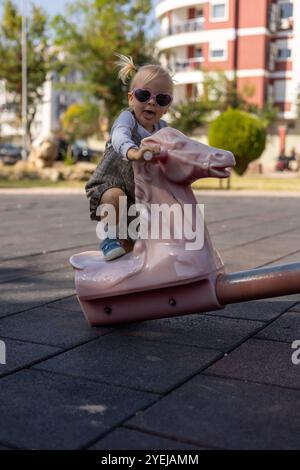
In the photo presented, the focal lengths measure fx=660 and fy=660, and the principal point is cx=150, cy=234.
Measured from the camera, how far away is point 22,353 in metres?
2.89

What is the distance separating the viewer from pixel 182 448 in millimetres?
1961

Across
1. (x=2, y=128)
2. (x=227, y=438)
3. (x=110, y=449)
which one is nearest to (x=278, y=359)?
(x=227, y=438)

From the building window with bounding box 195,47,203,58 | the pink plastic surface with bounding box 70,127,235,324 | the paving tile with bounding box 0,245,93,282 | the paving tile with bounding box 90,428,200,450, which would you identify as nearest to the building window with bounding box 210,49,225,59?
the building window with bounding box 195,47,203,58

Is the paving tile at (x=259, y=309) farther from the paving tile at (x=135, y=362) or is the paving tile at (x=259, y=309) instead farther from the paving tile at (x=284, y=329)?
the paving tile at (x=135, y=362)

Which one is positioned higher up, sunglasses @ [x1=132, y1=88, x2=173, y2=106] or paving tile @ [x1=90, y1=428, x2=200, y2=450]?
sunglasses @ [x1=132, y1=88, x2=173, y2=106]

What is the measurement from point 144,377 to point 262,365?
521mm

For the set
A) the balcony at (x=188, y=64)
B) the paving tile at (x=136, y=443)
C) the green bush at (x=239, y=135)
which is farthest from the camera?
the balcony at (x=188, y=64)

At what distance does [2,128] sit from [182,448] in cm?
7980

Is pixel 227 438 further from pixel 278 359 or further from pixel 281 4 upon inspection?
pixel 281 4

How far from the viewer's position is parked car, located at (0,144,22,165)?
→ 35281 millimetres

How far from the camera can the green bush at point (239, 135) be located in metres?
19.3

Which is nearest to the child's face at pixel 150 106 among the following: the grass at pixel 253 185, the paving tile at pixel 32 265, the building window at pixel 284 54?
the paving tile at pixel 32 265

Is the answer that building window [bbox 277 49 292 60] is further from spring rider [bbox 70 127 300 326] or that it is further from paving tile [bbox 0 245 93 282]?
spring rider [bbox 70 127 300 326]

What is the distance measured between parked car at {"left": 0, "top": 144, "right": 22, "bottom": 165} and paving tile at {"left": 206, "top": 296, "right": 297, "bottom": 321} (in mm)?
32052
